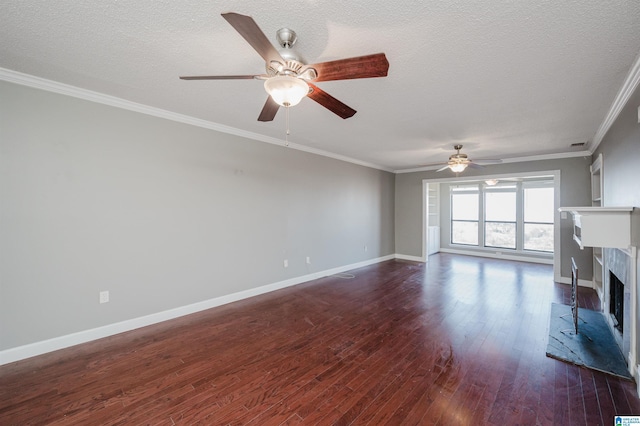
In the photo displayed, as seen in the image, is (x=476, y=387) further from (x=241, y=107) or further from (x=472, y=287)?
(x=241, y=107)

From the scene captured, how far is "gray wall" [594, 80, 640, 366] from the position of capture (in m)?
2.26

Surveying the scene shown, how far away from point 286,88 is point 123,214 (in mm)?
2590

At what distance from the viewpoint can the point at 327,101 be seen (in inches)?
81.0

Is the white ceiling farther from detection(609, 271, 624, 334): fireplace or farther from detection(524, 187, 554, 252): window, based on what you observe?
detection(524, 187, 554, 252): window

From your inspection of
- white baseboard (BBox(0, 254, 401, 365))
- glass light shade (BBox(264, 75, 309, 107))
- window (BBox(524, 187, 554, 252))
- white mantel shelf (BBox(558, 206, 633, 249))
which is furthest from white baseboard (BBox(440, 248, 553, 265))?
glass light shade (BBox(264, 75, 309, 107))

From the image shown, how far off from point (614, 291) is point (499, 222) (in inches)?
217

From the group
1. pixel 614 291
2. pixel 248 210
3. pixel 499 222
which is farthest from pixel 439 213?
pixel 248 210

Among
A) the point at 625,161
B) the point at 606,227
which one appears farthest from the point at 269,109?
the point at 625,161

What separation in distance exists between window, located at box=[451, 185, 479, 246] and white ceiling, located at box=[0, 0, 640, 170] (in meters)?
5.41

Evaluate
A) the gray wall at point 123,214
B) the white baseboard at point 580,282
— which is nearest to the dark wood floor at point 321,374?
the gray wall at point 123,214

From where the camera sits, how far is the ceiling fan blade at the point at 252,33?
1.19 m

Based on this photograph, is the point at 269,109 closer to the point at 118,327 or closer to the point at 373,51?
the point at 373,51

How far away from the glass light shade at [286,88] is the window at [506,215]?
8.35 metres

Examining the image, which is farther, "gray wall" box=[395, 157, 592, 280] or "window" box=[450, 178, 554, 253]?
"window" box=[450, 178, 554, 253]
